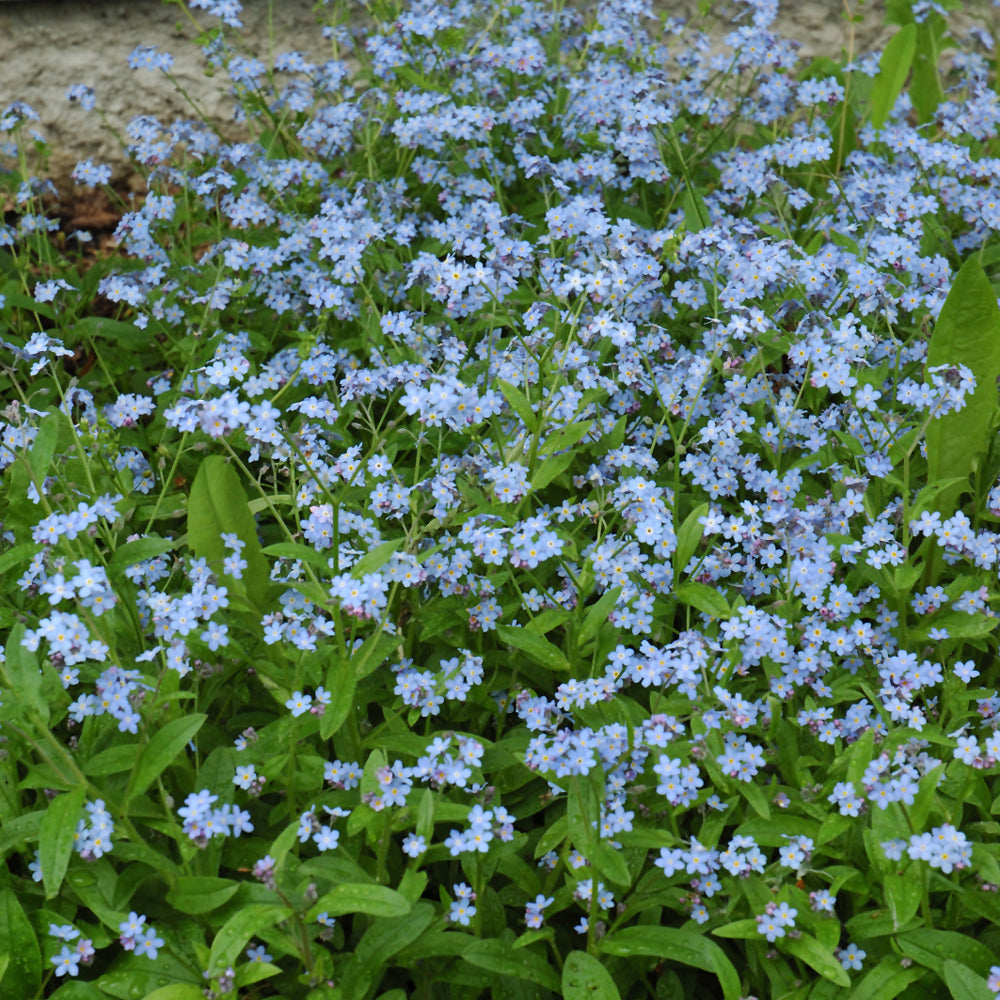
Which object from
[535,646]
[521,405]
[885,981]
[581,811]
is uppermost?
[521,405]

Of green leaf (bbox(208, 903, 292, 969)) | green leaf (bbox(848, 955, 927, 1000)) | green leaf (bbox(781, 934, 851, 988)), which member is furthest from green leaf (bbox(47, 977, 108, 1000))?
green leaf (bbox(848, 955, 927, 1000))

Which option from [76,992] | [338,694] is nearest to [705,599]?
[338,694]

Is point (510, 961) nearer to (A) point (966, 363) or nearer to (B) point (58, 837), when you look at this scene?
(B) point (58, 837)

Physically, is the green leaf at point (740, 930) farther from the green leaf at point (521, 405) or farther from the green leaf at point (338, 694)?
the green leaf at point (521, 405)

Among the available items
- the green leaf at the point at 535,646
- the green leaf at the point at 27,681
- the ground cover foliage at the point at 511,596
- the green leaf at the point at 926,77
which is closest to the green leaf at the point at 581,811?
the ground cover foliage at the point at 511,596

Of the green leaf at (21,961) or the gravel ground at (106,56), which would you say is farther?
the gravel ground at (106,56)

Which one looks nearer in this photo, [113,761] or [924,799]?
[924,799]
